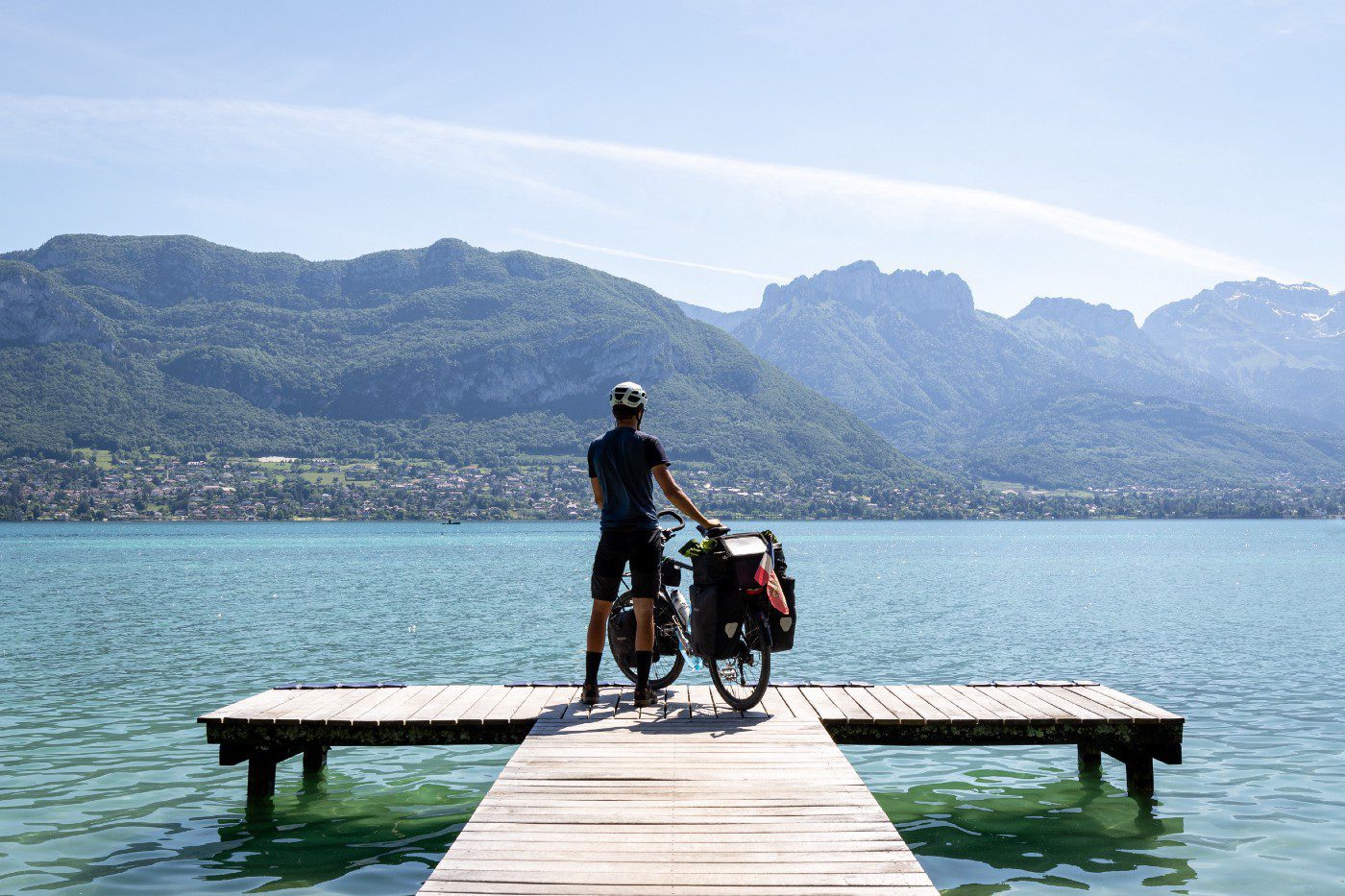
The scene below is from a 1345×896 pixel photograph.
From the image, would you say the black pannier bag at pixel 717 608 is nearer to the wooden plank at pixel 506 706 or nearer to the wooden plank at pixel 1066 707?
the wooden plank at pixel 506 706

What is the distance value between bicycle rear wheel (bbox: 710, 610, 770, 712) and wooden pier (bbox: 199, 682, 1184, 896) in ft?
0.59

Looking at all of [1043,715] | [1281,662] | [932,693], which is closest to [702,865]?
[1043,715]

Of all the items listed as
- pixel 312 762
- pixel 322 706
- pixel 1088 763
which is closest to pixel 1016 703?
pixel 1088 763

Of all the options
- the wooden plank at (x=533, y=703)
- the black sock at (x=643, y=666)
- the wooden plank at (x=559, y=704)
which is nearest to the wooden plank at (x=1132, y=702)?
the black sock at (x=643, y=666)

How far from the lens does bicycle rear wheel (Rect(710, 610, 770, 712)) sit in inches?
405

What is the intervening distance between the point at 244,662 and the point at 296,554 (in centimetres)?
7249

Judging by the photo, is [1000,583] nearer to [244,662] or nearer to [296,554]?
[244,662]

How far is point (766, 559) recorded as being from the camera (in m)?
10.1

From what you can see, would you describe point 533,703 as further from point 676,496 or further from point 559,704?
point 676,496

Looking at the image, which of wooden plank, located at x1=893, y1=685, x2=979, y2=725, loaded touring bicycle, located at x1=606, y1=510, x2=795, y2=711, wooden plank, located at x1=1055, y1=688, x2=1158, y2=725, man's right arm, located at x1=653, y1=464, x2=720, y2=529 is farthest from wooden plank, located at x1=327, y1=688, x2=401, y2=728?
wooden plank, located at x1=1055, y1=688, x2=1158, y2=725

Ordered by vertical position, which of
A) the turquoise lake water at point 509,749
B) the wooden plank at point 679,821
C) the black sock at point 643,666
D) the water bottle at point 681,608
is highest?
the water bottle at point 681,608

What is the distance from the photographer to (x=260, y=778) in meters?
11.8

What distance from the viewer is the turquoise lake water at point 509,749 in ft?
33.0

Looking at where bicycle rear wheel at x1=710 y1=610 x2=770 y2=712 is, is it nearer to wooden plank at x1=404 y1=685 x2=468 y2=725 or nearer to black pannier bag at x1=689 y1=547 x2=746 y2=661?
black pannier bag at x1=689 y1=547 x2=746 y2=661
